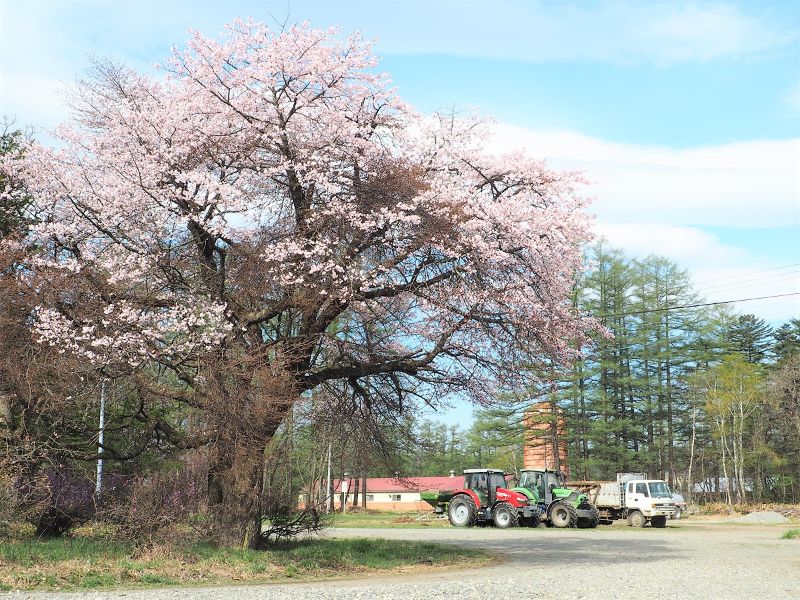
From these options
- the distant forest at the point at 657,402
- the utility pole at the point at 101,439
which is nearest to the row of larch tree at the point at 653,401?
the distant forest at the point at 657,402

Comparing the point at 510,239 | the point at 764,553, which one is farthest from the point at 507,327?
→ the point at 764,553

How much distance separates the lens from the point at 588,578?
12875 millimetres

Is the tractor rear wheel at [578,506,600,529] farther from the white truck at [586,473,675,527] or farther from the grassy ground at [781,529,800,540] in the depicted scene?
the grassy ground at [781,529,800,540]

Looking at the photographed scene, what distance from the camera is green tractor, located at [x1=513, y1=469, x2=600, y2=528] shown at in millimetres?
28359

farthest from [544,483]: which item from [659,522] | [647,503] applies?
[659,522]

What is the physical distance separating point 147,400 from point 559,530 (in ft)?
55.8

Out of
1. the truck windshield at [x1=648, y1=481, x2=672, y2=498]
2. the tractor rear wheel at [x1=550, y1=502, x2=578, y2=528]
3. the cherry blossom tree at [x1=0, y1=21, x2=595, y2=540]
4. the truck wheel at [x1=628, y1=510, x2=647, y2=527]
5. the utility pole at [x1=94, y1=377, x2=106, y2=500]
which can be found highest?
the cherry blossom tree at [x1=0, y1=21, x2=595, y2=540]

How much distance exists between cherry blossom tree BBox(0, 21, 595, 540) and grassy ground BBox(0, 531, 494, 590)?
1.26 meters

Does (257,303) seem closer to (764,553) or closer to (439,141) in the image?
(439,141)

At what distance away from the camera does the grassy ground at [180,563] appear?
39.0ft

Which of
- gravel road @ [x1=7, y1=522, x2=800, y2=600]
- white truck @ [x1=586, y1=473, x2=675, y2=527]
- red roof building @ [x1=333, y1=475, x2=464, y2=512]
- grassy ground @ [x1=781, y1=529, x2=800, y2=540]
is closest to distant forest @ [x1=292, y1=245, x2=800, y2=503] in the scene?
red roof building @ [x1=333, y1=475, x2=464, y2=512]

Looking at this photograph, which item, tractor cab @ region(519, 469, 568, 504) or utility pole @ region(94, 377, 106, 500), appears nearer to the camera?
utility pole @ region(94, 377, 106, 500)

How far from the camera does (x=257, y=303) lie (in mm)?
15188

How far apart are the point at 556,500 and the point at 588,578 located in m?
16.7
